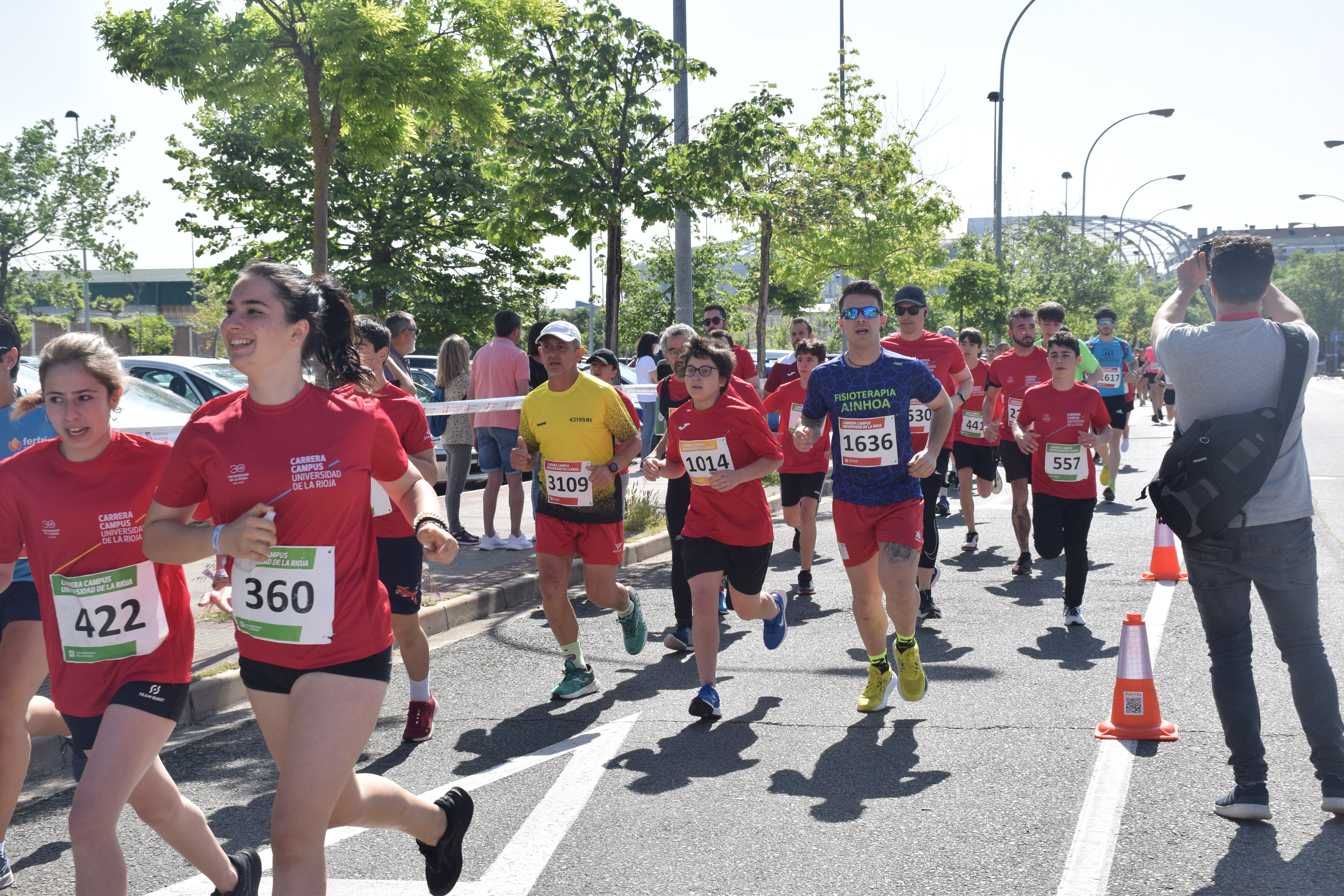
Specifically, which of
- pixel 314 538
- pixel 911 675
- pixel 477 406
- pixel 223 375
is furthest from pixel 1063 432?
pixel 223 375

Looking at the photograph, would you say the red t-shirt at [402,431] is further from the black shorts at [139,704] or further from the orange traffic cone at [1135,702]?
the orange traffic cone at [1135,702]

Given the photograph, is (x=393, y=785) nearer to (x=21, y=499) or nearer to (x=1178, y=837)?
(x=21, y=499)

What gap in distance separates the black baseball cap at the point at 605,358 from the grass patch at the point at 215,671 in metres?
3.63

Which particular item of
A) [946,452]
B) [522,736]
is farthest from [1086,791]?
[946,452]

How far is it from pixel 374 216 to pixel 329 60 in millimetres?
23377

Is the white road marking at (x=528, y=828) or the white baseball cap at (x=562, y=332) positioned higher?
the white baseball cap at (x=562, y=332)

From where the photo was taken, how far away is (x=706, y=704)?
5.68 m

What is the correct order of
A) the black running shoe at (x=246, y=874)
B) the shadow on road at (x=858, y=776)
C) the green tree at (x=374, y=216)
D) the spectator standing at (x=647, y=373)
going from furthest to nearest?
the green tree at (x=374, y=216), the spectator standing at (x=647, y=373), the shadow on road at (x=858, y=776), the black running shoe at (x=246, y=874)

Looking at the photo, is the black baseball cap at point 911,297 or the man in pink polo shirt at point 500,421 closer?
the black baseball cap at point 911,297

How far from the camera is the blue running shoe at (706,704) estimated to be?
18.6ft

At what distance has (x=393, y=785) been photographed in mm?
3334

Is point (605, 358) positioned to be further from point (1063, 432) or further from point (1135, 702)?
point (1135, 702)

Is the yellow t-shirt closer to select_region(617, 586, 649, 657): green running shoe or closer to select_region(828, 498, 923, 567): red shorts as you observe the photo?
select_region(617, 586, 649, 657): green running shoe

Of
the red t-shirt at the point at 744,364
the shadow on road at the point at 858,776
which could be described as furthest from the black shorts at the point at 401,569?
the red t-shirt at the point at 744,364
